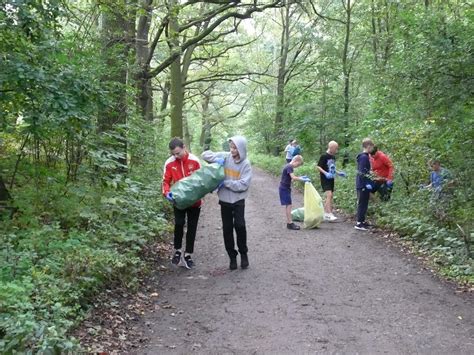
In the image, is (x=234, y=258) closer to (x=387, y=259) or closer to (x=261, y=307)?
(x=261, y=307)

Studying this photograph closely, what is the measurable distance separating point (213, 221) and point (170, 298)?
19.9 ft

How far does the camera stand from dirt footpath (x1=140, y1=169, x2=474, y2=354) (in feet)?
15.0

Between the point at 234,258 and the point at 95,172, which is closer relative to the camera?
the point at 234,258

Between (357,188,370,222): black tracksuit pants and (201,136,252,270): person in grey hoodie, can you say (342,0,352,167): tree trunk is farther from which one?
(201,136,252,270): person in grey hoodie

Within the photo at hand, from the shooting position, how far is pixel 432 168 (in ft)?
32.2

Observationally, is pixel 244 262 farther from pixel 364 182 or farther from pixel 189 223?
pixel 364 182

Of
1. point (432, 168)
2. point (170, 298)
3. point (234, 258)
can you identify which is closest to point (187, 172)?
point (234, 258)

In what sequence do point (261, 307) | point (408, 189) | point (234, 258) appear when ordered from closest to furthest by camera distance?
point (261, 307), point (234, 258), point (408, 189)

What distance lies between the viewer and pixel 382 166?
10508 mm

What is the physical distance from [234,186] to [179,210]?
3.34 feet

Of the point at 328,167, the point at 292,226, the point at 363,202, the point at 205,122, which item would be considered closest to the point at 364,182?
the point at 363,202

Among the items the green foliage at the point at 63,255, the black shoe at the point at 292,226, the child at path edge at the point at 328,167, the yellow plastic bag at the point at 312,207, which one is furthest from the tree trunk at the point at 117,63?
the child at path edge at the point at 328,167

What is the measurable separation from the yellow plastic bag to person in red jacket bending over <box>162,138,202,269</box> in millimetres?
3600

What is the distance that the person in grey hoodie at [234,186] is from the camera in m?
7.02
